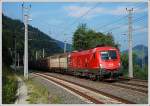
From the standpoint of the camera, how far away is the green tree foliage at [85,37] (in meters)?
53.0

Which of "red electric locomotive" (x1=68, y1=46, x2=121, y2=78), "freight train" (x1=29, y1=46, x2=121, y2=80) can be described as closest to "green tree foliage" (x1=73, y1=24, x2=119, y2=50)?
"freight train" (x1=29, y1=46, x2=121, y2=80)

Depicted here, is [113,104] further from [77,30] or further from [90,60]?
[77,30]

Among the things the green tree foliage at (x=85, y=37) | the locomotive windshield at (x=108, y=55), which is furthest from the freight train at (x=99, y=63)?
the green tree foliage at (x=85, y=37)

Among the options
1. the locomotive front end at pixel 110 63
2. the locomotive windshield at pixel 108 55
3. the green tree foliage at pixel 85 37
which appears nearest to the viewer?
the locomotive front end at pixel 110 63

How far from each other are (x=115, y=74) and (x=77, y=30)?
3655cm

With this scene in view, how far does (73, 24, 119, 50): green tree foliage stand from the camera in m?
53.0

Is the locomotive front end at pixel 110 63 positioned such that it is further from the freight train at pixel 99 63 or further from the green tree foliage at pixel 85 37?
the green tree foliage at pixel 85 37

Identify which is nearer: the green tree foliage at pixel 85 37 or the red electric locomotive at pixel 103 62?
the red electric locomotive at pixel 103 62

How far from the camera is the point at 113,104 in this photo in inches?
599

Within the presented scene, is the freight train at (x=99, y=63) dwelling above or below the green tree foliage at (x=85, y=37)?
below

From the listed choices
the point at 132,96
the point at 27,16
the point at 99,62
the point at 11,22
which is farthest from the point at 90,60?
the point at 11,22

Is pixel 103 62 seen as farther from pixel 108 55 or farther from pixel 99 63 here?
pixel 108 55

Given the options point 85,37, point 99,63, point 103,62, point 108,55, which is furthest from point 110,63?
point 85,37

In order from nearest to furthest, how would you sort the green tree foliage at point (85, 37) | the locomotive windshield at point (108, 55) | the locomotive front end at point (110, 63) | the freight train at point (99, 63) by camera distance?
the locomotive front end at point (110, 63), the freight train at point (99, 63), the locomotive windshield at point (108, 55), the green tree foliage at point (85, 37)
